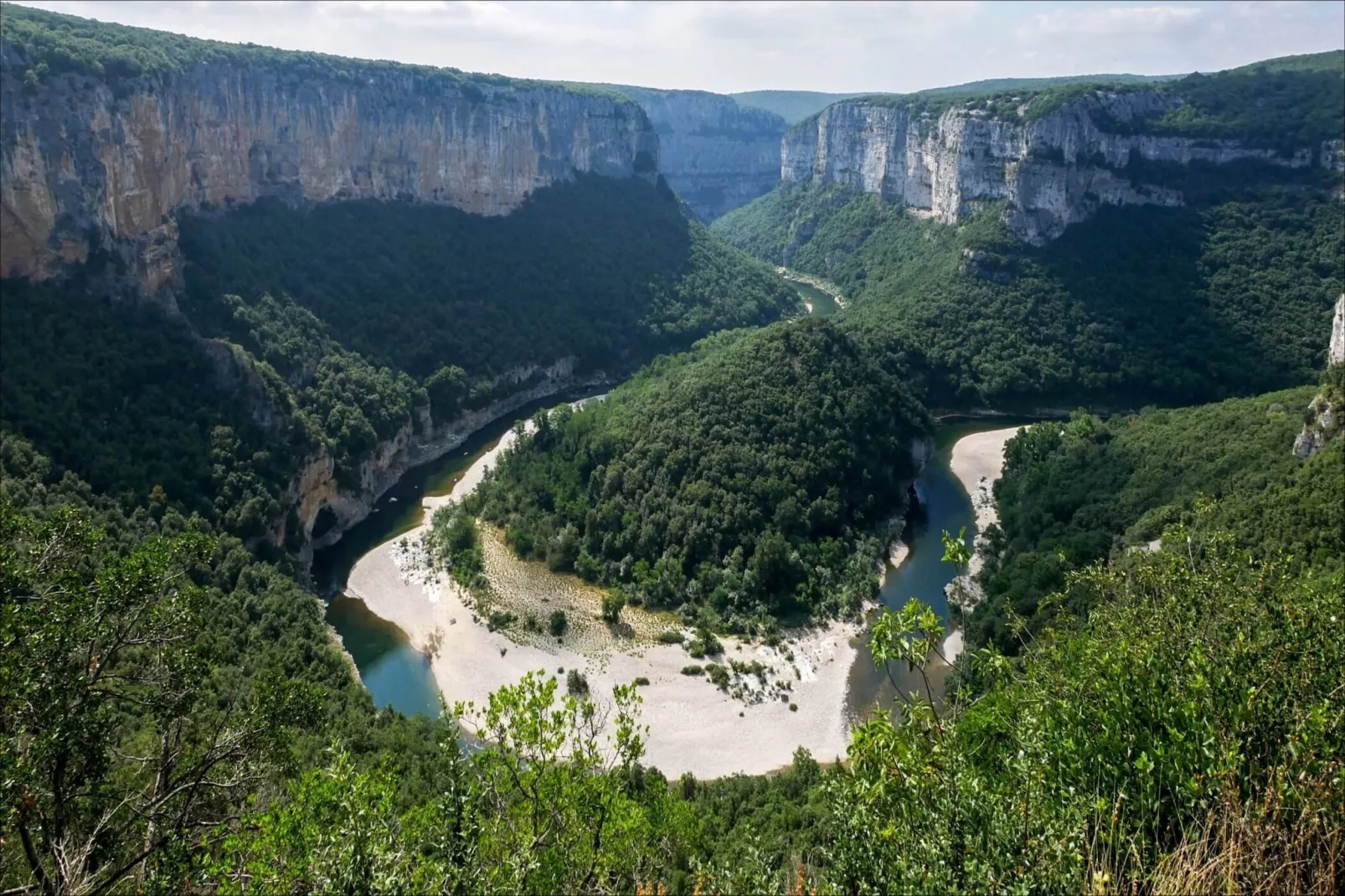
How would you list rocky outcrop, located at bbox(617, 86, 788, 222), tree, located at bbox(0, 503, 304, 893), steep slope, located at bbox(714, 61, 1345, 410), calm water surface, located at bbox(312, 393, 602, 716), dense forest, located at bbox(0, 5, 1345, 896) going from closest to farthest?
dense forest, located at bbox(0, 5, 1345, 896)
tree, located at bbox(0, 503, 304, 893)
calm water surface, located at bbox(312, 393, 602, 716)
steep slope, located at bbox(714, 61, 1345, 410)
rocky outcrop, located at bbox(617, 86, 788, 222)

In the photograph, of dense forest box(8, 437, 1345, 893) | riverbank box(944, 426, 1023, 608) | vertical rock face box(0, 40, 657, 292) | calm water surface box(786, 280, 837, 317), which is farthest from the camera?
calm water surface box(786, 280, 837, 317)

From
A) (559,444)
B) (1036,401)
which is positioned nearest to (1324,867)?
(559,444)

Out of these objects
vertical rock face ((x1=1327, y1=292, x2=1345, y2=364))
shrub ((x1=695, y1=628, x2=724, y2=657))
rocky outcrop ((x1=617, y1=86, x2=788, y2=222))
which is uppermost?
rocky outcrop ((x1=617, y1=86, x2=788, y2=222))

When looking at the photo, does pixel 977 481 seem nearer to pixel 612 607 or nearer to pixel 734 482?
pixel 734 482

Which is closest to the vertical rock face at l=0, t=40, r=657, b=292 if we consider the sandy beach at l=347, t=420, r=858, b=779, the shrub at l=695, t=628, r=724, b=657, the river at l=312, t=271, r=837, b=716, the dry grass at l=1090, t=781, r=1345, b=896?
the river at l=312, t=271, r=837, b=716

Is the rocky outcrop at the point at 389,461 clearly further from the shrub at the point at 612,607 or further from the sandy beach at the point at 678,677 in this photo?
the shrub at the point at 612,607

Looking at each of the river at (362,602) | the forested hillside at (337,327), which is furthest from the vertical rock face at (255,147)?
the river at (362,602)

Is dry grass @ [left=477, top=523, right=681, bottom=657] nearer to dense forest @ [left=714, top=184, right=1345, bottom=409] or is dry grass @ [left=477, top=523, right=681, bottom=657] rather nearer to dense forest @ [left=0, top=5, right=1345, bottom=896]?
dense forest @ [left=0, top=5, right=1345, bottom=896]

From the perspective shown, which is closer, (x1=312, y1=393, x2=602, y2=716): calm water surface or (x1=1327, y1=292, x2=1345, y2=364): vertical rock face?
(x1=1327, y1=292, x2=1345, y2=364): vertical rock face
